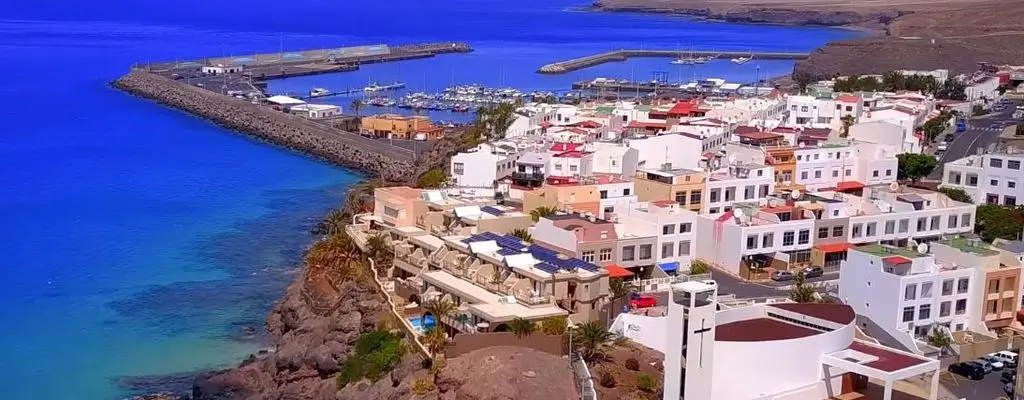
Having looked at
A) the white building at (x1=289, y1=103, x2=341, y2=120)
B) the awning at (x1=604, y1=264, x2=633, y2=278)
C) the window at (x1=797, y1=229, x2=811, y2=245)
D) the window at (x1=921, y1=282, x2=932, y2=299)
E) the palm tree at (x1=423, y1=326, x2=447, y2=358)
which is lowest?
the palm tree at (x1=423, y1=326, x2=447, y2=358)

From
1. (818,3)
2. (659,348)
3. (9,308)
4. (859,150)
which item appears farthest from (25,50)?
(818,3)

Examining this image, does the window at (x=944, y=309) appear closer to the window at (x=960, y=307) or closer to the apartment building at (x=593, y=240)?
the window at (x=960, y=307)

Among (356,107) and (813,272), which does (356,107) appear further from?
(813,272)

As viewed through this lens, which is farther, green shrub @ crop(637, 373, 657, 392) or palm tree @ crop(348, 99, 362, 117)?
palm tree @ crop(348, 99, 362, 117)

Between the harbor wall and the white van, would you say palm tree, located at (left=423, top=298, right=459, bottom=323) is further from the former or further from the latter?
the harbor wall

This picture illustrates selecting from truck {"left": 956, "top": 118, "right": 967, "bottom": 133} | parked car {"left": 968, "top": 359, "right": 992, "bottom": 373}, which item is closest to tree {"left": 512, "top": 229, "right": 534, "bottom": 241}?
parked car {"left": 968, "top": 359, "right": 992, "bottom": 373}

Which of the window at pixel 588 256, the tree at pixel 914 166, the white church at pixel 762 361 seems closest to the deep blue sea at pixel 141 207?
the window at pixel 588 256
